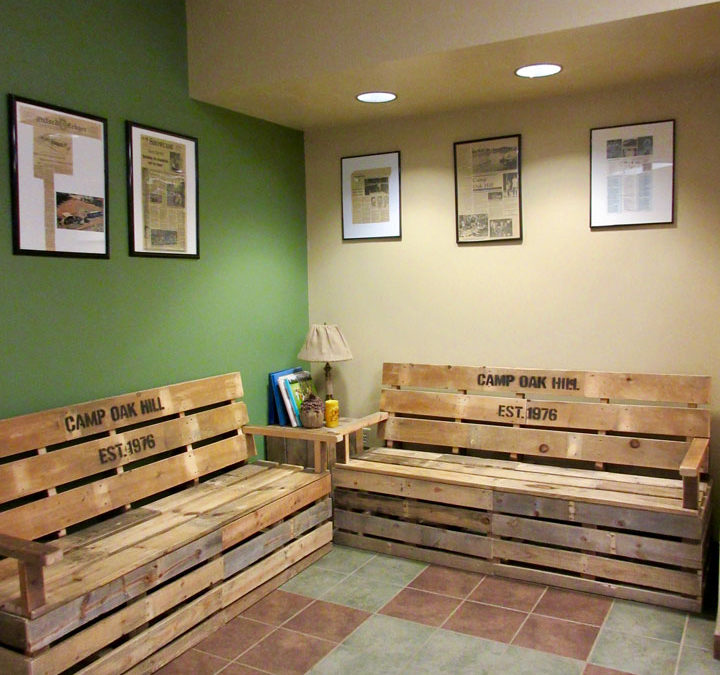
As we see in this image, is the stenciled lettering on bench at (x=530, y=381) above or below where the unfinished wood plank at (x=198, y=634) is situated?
above

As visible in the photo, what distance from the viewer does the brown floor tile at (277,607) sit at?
3.06 m

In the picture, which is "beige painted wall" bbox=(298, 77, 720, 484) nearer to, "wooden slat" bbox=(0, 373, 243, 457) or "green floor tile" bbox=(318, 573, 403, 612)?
"wooden slat" bbox=(0, 373, 243, 457)

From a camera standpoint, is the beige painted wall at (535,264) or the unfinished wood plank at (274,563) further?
the beige painted wall at (535,264)

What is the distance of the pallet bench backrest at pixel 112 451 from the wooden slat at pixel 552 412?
3.28 ft

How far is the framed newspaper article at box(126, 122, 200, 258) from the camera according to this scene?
3.38m

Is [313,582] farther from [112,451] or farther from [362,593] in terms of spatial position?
[112,451]

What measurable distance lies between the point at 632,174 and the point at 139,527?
2.93 m

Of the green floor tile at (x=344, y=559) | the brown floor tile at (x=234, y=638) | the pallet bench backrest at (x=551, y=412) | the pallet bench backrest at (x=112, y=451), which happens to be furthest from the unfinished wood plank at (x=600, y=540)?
the pallet bench backrest at (x=112, y=451)

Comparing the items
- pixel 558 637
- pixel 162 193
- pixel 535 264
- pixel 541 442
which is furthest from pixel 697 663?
pixel 162 193

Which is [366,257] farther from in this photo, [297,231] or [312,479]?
[312,479]

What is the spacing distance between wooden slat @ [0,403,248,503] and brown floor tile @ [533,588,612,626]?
5.92 ft

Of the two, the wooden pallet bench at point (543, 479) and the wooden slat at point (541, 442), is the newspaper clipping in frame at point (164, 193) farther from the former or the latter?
the wooden slat at point (541, 442)

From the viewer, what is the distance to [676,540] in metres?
3.16

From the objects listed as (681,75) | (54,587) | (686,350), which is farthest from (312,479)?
(681,75)
